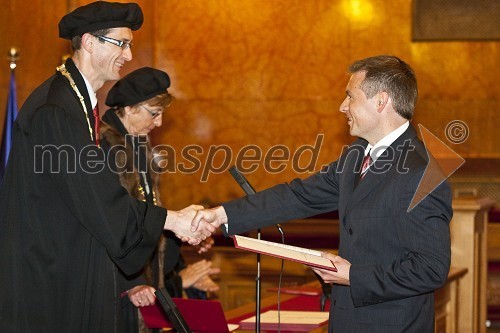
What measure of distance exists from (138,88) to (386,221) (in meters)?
1.92

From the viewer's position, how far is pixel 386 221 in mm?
3084

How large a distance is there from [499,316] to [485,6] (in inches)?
141

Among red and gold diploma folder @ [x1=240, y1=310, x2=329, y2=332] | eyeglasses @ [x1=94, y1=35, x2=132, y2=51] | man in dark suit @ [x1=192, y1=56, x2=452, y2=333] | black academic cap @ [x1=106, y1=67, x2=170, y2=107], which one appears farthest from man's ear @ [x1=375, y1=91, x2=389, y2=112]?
black academic cap @ [x1=106, y1=67, x2=170, y2=107]

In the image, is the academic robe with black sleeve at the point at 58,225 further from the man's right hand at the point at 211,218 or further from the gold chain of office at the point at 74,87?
the man's right hand at the point at 211,218

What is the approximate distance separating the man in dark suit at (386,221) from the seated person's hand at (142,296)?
3.42 ft

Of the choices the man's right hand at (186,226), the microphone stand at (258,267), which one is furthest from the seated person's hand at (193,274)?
the microphone stand at (258,267)

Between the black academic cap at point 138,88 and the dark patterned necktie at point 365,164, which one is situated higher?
the black academic cap at point 138,88

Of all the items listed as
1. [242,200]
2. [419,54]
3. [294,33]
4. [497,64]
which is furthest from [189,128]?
[242,200]

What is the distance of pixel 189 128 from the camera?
9898 mm

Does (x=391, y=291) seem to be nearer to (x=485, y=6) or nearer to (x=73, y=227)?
(x=73, y=227)

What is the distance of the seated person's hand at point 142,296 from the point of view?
12.9 feet

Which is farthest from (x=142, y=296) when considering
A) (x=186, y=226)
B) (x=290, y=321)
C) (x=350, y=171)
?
(x=350, y=171)

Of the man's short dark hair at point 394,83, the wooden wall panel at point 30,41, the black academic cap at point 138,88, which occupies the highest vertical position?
the wooden wall panel at point 30,41

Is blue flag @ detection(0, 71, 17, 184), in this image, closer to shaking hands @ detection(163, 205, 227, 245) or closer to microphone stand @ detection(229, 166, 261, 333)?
shaking hands @ detection(163, 205, 227, 245)
